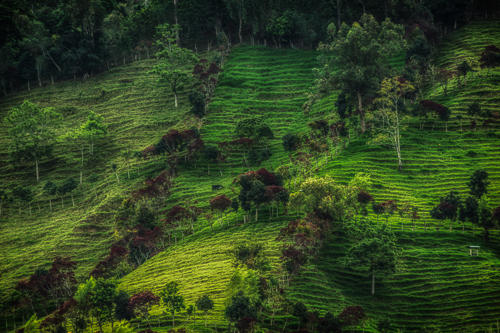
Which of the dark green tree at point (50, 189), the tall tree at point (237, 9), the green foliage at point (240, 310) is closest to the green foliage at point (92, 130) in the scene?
the dark green tree at point (50, 189)

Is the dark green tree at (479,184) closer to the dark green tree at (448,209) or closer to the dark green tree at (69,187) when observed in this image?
the dark green tree at (448,209)

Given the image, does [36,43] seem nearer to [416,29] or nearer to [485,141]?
[416,29]

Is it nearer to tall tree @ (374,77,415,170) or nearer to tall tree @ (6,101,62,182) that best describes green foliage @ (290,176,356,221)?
tall tree @ (374,77,415,170)

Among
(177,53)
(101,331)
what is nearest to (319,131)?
(177,53)

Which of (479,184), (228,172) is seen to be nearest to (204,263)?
(228,172)

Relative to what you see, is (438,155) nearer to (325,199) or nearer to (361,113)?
(361,113)

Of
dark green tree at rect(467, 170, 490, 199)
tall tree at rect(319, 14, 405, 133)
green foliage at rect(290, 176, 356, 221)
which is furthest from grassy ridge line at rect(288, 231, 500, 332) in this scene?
tall tree at rect(319, 14, 405, 133)
